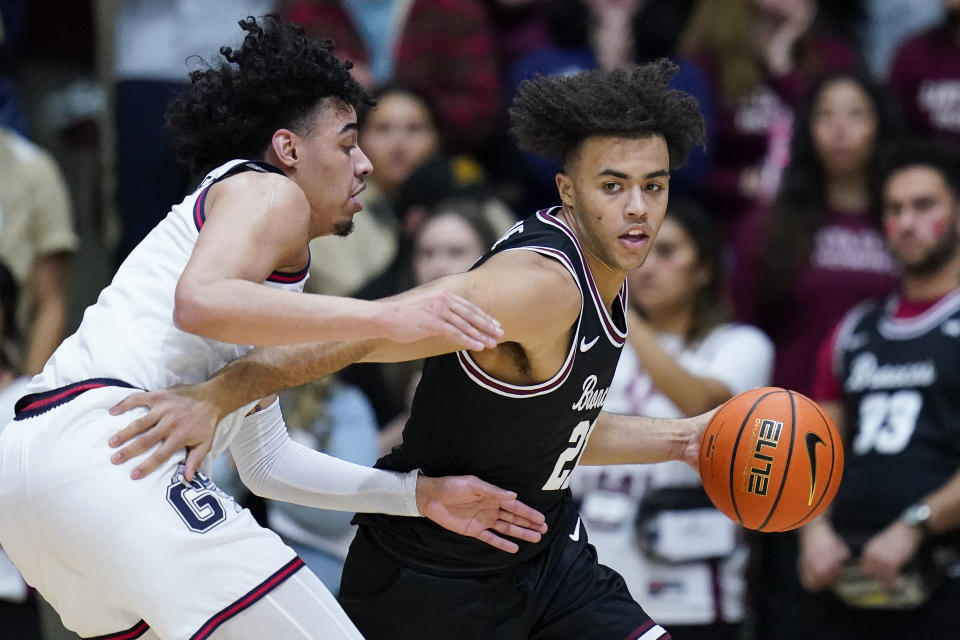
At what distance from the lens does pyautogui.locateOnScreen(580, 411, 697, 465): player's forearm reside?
180 inches

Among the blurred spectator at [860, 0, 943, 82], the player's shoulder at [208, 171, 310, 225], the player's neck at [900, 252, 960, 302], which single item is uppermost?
the blurred spectator at [860, 0, 943, 82]

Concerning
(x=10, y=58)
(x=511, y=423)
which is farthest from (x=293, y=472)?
(x=10, y=58)

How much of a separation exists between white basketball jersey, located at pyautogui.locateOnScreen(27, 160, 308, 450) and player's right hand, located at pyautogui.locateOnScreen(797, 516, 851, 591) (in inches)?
130

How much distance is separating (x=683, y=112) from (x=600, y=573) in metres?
1.50

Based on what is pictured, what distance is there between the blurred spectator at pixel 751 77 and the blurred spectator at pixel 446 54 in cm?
130

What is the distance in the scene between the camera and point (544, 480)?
4293 millimetres

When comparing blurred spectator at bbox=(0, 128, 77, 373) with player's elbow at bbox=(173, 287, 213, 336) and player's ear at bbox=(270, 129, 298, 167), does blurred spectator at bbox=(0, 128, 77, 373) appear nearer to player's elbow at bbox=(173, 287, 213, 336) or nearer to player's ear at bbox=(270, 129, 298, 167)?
player's ear at bbox=(270, 129, 298, 167)

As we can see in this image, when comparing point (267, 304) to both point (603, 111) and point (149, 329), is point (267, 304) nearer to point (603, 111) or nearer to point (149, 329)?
point (149, 329)

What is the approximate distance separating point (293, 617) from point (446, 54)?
509 centimetres

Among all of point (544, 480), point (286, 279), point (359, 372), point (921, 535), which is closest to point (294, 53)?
point (286, 279)

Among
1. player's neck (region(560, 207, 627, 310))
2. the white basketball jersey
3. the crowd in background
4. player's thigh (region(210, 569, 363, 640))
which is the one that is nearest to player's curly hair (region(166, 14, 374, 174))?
the white basketball jersey

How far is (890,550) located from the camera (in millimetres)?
5902

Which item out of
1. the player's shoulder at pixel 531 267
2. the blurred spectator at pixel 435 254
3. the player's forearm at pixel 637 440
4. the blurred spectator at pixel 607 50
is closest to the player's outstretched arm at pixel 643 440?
the player's forearm at pixel 637 440

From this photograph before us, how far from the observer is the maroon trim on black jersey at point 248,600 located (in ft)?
11.4
